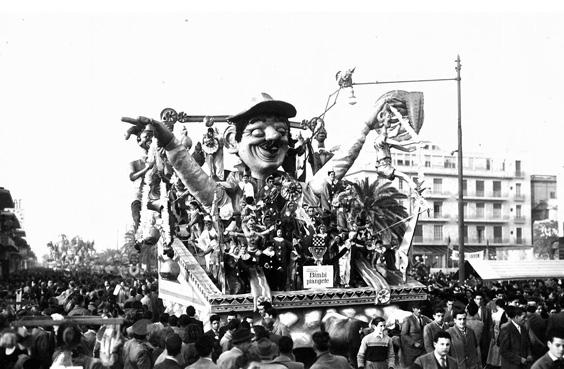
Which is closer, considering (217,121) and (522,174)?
(217,121)

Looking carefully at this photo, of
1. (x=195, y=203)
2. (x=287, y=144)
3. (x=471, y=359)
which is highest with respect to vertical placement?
(x=287, y=144)

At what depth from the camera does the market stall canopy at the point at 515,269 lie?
80.0ft

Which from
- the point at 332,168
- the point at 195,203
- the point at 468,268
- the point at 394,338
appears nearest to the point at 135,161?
the point at 195,203

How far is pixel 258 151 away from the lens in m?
19.1

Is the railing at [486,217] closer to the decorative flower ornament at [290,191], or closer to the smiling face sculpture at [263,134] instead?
the smiling face sculpture at [263,134]

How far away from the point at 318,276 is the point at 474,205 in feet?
172

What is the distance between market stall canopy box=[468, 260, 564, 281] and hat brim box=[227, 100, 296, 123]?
9.38 m

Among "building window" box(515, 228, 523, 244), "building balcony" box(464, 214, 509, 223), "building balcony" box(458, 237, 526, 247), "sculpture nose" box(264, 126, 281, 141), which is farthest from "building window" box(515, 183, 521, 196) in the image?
"sculpture nose" box(264, 126, 281, 141)

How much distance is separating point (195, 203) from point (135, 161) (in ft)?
5.65

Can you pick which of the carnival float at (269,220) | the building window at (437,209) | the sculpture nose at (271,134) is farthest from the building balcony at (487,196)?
the sculpture nose at (271,134)

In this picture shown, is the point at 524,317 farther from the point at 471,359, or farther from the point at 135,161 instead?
the point at 135,161

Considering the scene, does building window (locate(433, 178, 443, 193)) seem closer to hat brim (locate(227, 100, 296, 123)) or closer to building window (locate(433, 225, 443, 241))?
building window (locate(433, 225, 443, 241))

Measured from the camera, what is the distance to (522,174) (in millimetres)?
69438

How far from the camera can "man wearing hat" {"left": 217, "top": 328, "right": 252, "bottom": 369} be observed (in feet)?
25.7
